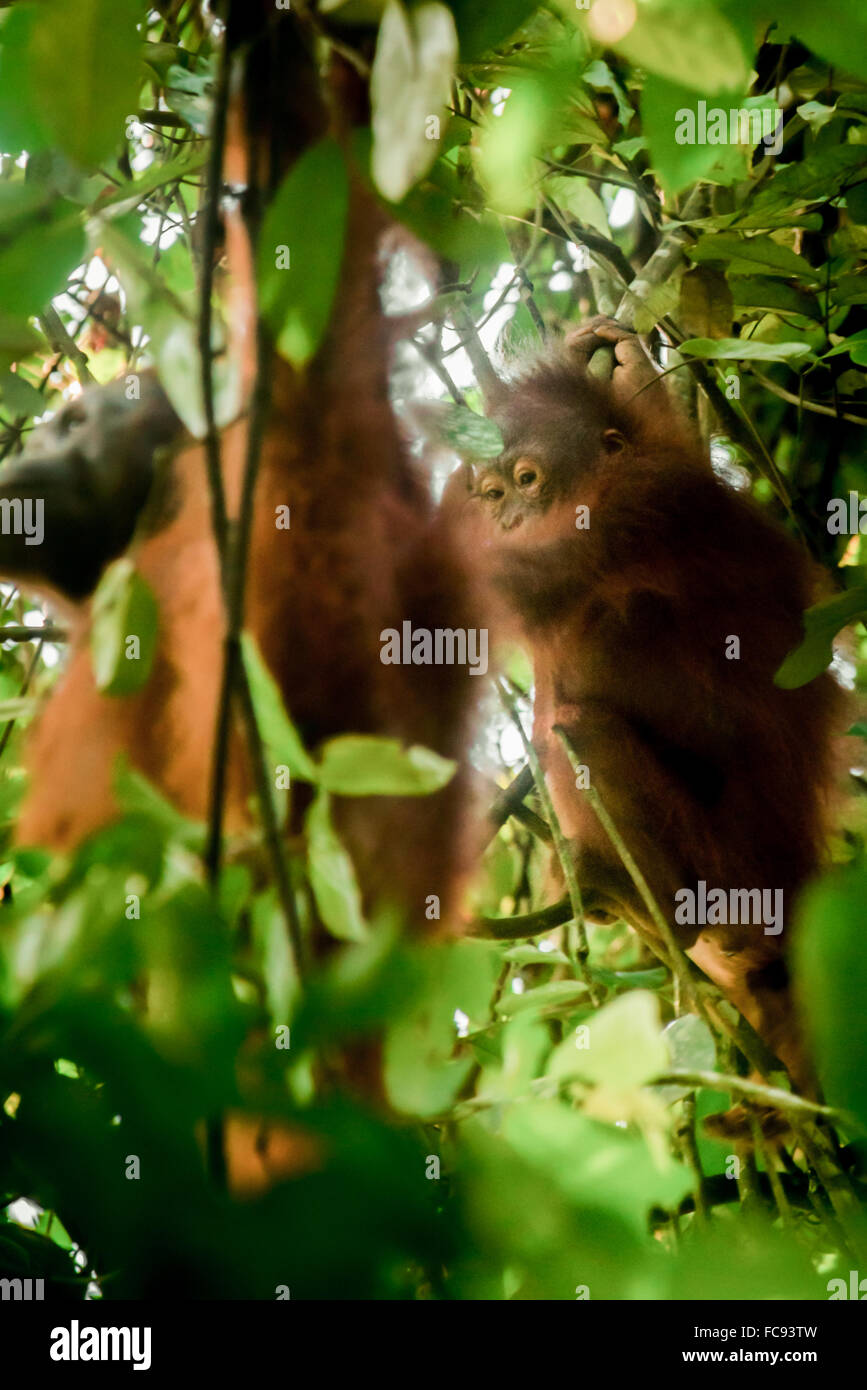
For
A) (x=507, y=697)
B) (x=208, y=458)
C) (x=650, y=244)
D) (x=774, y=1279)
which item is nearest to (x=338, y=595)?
(x=208, y=458)

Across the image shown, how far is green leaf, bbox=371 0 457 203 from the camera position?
1.23ft

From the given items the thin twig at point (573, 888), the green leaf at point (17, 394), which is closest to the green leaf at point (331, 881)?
the green leaf at point (17, 394)

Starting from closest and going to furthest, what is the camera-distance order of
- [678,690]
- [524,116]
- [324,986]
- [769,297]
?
1. [324,986]
2. [524,116]
3. [769,297]
4. [678,690]

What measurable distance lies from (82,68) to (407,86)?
0.10 metres

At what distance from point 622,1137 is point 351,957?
139 millimetres

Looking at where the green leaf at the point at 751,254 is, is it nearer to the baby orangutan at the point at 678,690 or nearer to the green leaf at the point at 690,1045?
the baby orangutan at the point at 678,690

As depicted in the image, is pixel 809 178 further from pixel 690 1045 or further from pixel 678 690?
pixel 690 1045

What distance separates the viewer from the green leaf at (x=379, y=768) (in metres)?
0.43

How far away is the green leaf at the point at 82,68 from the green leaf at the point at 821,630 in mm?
562

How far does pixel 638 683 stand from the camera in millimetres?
1364

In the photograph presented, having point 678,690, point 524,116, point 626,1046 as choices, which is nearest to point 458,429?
point 524,116

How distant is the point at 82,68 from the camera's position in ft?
1.24

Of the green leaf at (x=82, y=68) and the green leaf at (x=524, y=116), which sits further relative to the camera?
the green leaf at (x=524, y=116)

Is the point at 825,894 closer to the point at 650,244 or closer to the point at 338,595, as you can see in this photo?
the point at 338,595
